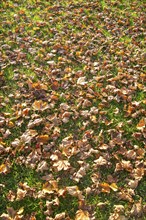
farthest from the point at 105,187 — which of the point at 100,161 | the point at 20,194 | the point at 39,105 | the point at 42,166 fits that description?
the point at 39,105

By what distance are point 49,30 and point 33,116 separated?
295cm

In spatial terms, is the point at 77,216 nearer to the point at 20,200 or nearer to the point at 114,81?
the point at 20,200

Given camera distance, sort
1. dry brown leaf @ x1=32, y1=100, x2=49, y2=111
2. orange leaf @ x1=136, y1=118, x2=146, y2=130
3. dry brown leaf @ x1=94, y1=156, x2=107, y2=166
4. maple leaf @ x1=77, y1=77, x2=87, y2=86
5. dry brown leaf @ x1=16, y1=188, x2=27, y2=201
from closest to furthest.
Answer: dry brown leaf @ x1=16, y1=188, x2=27, y2=201, dry brown leaf @ x1=94, y1=156, x2=107, y2=166, orange leaf @ x1=136, y1=118, x2=146, y2=130, dry brown leaf @ x1=32, y1=100, x2=49, y2=111, maple leaf @ x1=77, y1=77, x2=87, y2=86

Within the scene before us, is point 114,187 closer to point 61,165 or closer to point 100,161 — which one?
point 100,161

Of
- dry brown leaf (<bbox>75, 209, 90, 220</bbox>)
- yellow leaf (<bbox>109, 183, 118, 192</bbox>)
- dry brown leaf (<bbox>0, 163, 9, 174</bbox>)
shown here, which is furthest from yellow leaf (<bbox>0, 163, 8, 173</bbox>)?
yellow leaf (<bbox>109, 183, 118, 192</bbox>)

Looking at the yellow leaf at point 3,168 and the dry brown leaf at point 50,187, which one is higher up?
the yellow leaf at point 3,168

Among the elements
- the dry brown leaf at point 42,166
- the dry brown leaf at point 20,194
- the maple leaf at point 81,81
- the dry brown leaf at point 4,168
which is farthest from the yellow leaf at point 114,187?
the maple leaf at point 81,81

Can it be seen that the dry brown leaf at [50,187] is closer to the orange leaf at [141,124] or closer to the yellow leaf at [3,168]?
the yellow leaf at [3,168]

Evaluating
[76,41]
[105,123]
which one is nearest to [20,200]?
[105,123]

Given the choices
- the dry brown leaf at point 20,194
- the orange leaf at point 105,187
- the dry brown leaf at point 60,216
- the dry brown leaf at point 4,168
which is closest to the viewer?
the dry brown leaf at point 60,216

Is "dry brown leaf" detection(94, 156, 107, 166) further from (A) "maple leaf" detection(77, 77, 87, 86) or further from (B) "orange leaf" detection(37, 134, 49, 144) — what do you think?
(A) "maple leaf" detection(77, 77, 87, 86)

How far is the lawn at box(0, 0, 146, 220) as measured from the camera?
3.02 meters

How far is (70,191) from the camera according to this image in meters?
3.06

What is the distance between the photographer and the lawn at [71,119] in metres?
3.02
